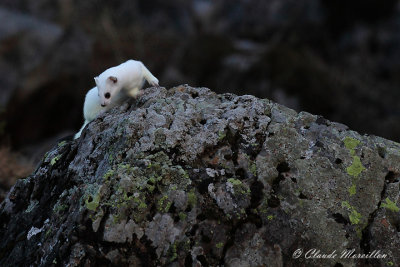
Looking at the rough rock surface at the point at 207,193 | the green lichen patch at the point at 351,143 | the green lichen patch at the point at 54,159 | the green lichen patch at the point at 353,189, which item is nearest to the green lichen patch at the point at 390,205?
the rough rock surface at the point at 207,193

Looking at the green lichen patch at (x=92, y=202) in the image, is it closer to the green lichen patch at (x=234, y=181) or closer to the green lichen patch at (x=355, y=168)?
the green lichen patch at (x=234, y=181)

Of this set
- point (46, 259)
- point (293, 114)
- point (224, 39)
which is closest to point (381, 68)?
point (224, 39)

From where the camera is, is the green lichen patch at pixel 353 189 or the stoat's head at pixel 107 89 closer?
the green lichen patch at pixel 353 189

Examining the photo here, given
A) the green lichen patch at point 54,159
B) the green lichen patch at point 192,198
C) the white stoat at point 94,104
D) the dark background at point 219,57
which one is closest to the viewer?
the green lichen patch at point 192,198

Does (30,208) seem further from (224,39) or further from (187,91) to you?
(224,39)

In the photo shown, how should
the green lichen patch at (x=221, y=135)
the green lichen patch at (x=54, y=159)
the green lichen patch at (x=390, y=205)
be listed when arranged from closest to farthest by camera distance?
the green lichen patch at (x=390, y=205) → the green lichen patch at (x=221, y=135) → the green lichen patch at (x=54, y=159)

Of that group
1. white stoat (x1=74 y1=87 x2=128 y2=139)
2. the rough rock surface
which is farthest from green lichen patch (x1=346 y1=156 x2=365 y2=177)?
white stoat (x1=74 y1=87 x2=128 y2=139)

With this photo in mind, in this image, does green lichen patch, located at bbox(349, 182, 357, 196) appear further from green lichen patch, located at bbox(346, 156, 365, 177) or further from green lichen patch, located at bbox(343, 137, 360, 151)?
green lichen patch, located at bbox(343, 137, 360, 151)
